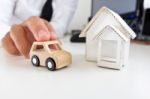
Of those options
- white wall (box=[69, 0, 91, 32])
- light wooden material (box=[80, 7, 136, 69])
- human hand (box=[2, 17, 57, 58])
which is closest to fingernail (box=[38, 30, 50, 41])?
human hand (box=[2, 17, 57, 58])

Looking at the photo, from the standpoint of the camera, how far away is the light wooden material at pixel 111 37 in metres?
0.56

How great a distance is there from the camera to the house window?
0.58m

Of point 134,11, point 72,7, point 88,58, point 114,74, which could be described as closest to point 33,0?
point 72,7

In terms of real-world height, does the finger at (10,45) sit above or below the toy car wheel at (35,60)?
above

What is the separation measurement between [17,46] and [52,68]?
15cm

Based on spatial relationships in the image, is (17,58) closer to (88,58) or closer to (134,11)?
(88,58)

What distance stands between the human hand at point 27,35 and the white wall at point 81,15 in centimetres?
71

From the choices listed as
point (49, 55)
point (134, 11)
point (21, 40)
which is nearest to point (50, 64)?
point (49, 55)

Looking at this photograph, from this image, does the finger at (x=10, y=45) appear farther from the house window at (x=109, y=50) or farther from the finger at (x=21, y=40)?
the house window at (x=109, y=50)

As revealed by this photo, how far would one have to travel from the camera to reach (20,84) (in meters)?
0.47

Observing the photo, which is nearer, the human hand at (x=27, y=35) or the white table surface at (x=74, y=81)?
the white table surface at (x=74, y=81)

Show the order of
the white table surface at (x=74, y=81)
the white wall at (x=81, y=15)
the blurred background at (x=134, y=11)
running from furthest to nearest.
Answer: the white wall at (x=81, y=15) → the blurred background at (x=134, y=11) → the white table surface at (x=74, y=81)

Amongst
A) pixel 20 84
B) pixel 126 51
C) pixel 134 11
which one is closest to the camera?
pixel 20 84

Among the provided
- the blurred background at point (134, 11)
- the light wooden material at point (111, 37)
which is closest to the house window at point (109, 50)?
the light wooden material at point (111, 37)
